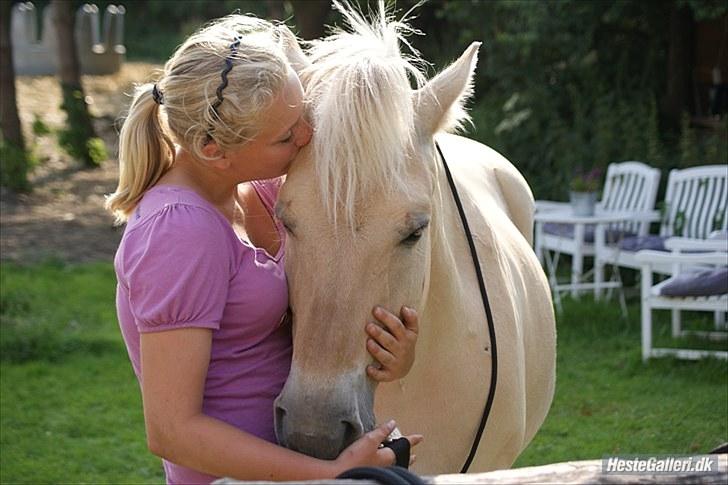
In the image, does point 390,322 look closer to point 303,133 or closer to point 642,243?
point 303,133

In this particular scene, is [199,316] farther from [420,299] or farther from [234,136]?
[420,299]

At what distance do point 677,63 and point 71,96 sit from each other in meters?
7.47

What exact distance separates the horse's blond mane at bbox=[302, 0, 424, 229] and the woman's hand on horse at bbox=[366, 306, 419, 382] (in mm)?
213

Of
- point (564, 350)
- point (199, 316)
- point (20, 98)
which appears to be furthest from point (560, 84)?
point (20, 98)

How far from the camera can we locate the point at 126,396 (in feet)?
20.2

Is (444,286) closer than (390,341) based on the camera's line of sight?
No

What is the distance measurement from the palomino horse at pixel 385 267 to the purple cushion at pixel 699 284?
11.5 feet

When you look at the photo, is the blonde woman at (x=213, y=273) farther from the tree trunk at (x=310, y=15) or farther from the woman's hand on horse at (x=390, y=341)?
the tree trunk at (x=310, y=15)

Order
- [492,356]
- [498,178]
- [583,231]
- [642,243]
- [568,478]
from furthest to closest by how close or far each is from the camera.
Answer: [583,231] < [642,243] < [498,178] < [492,356] < [568,478]

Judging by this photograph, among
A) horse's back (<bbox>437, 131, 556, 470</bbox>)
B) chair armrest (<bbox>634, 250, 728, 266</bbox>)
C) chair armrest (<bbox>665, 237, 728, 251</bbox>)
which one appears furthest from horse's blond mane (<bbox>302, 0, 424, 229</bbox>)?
chair armrest (<bbox>665, 237, 728, 251</bbox>)

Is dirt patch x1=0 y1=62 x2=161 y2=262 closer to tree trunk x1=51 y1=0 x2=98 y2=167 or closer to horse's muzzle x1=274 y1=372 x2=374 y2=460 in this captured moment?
tree trunk x1=51 y1=0 x2=98 y2=167

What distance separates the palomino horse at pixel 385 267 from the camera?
2043mm

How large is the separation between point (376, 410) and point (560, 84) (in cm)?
796

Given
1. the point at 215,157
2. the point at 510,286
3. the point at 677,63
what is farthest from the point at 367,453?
the point at 677,63
